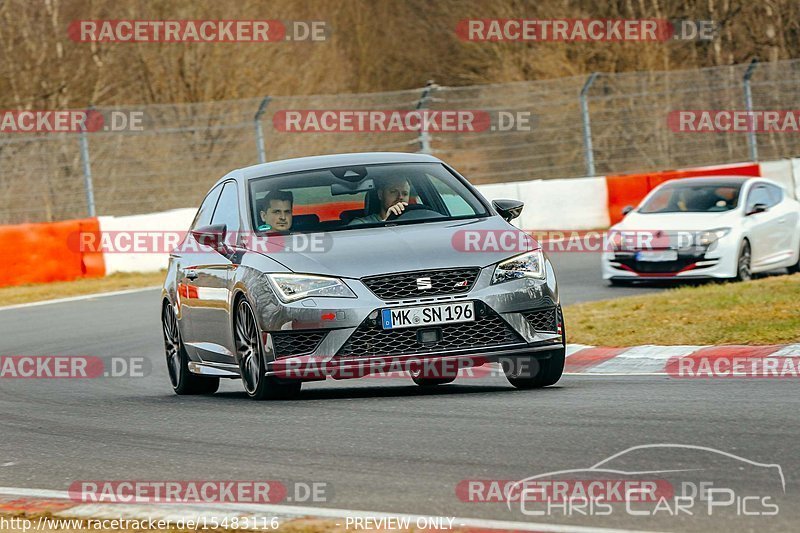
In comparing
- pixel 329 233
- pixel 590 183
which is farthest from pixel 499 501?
pixel 590 183

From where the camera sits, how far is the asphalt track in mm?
6385

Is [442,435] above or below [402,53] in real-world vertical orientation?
below

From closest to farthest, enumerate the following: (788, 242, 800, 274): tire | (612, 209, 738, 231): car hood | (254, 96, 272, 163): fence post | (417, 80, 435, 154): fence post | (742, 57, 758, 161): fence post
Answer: (612, 209, 738, 231): car hood
(788, 242, 800, 274): tire
(254, 96, 272, 163): fence post
(417, 80, 435, 154): fence post
(742, 57, 758, 161): fence post

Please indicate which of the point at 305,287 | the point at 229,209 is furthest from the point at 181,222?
the point at 305,287

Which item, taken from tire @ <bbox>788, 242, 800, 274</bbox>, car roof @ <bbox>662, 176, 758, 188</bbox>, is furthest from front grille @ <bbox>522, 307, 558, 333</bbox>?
tire @ <bbox>788, 242, 800, 274</bbox>

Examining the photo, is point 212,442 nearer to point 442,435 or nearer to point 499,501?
point 442,435

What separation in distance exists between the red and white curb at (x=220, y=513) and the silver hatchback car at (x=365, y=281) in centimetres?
240

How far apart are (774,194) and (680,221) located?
1890mm

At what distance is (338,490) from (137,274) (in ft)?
58.2

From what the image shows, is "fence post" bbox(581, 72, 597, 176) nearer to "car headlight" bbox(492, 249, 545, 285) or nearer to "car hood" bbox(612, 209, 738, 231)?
"car hood" bbox(612, 209, 738, 231)

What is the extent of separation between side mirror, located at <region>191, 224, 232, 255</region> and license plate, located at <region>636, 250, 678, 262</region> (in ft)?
28.6

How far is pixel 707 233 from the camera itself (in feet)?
59.2

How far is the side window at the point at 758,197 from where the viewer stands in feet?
62.4

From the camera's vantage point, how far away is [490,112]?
2973 centimetres
